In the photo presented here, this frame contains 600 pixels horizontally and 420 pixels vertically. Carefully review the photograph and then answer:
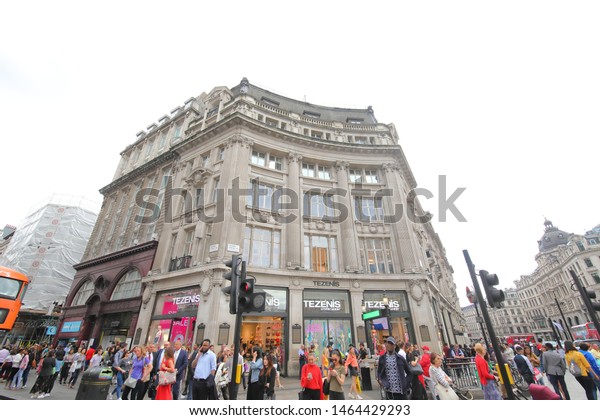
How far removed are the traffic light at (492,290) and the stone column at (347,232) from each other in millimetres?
13340

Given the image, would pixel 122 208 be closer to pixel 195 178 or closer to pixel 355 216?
pixel 195 178

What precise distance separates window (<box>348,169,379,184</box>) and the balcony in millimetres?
15380

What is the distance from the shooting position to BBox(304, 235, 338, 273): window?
67.5 feet

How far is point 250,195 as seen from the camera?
21125mm

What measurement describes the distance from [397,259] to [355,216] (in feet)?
16.0

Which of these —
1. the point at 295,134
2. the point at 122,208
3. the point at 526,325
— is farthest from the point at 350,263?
the point at 526,325

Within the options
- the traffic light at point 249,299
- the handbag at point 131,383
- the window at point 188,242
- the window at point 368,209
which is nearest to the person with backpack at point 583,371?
the traffic light at point 249,299

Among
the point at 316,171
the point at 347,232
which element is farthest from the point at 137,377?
the point at 316,171

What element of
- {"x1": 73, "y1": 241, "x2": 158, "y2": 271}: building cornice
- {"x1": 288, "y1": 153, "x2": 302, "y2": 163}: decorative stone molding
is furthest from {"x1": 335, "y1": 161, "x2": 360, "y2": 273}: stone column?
{"x1": 73, "y1": 241, "x2": 158, "y2": 271}: building cornice

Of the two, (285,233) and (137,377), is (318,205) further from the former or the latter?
(137,377)

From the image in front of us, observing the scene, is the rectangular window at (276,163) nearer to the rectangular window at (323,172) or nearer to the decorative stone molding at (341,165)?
the rectangular window at (323,172)

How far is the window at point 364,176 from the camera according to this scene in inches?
993

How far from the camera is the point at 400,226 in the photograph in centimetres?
2239

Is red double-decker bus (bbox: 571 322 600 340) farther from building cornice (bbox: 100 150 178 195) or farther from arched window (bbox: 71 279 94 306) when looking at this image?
arched window (bbox: 71 279 94 306)
